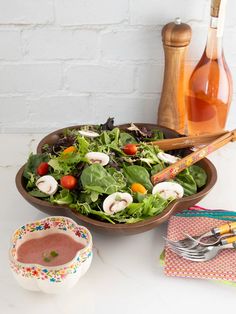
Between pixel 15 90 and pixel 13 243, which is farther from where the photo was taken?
pixel 15 90

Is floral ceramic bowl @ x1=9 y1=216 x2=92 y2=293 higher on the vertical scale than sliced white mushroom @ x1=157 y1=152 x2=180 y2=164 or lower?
lower

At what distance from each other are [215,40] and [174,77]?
131mm

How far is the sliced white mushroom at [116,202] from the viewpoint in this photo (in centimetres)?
96

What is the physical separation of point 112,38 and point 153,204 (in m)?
0.51

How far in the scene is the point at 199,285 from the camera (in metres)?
0.92

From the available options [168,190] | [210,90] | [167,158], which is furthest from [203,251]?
[210,90]

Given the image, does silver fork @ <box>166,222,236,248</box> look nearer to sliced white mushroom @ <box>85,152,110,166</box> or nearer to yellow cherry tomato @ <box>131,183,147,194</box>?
yellow cherry tomato @ <box>131,183,147,194</box>

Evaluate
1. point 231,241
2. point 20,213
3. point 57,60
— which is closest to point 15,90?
point 57,60

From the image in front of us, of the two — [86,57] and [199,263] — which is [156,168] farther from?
[86,57]

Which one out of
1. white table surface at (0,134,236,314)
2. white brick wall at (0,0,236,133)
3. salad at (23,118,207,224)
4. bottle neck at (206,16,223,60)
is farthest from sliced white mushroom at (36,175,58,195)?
bottle neck at (206,16,223,60)

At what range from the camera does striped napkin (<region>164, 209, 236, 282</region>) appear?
910 millimetres

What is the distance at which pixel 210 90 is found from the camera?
127 centimetres

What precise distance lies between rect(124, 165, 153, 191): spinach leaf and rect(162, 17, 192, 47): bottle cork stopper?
347mm

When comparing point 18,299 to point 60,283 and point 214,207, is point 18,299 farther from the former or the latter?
point 214,207
